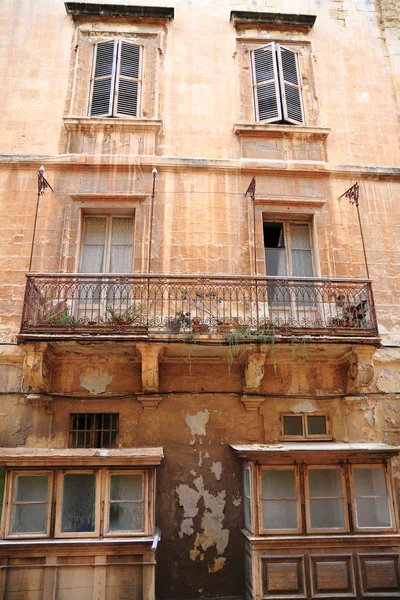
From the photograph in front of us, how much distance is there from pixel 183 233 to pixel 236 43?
190 inches

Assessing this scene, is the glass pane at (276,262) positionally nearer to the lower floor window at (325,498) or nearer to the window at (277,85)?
the window at (277,85)

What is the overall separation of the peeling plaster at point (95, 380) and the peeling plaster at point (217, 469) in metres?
2.20

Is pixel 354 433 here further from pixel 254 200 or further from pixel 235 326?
pixel 254 200

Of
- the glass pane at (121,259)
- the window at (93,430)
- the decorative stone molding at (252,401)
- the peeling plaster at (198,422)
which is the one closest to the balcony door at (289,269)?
the decorative stone molding at (252,401)

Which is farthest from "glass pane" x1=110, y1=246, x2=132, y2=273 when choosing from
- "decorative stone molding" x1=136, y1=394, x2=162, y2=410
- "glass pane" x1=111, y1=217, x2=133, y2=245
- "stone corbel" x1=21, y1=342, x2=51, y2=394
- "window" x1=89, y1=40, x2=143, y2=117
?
"window" x1=89, y1=40, x2=143, y2=117

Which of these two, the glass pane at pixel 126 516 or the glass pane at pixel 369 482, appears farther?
the glass pane at pixel 369 482

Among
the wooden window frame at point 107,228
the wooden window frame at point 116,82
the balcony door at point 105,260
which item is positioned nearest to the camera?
the balcony door at point 105,260

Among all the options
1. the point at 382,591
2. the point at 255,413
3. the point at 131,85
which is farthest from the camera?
the point at 131,85

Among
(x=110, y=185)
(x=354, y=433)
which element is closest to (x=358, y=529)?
(x=354, y=433)

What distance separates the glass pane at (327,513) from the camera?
7043 mm

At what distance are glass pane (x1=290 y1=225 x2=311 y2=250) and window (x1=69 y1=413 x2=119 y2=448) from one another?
4.76 metres

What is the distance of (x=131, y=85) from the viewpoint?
34.0ft

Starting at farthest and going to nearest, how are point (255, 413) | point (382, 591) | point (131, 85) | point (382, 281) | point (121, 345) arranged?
point (131, 85) < point (382, 281) < point (255, 413) < point (121, 345) < point (382, 591)

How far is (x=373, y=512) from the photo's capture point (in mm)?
7129
